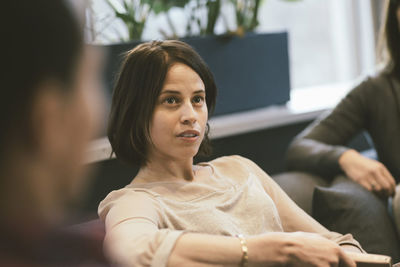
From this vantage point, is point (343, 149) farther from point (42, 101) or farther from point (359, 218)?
point (42, 101)

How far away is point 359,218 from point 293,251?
657mm

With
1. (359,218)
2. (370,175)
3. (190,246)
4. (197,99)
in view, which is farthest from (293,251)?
(370,175)

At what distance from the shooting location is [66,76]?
1.64ft

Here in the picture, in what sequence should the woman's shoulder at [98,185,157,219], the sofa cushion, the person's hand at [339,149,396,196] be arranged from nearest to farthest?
the woman's shoulder at [98,185,157,219] < the sofa cushion < the person's hand at [339,149,396,196]

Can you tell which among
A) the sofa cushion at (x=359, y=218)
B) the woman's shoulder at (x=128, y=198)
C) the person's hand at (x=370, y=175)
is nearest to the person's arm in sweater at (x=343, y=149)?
the person's hand at (x=370, y=175)

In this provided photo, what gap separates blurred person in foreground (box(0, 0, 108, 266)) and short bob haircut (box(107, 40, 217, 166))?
68 centimetres

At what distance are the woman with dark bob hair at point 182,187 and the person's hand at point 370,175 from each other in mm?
437

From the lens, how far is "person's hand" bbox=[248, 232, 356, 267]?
3.34 feet

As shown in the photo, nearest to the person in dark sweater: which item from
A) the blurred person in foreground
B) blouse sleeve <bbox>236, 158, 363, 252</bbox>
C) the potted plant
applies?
the potted plant

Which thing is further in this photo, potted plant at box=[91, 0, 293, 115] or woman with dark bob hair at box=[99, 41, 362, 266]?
potted plant at box=[91, 0, 293, 115]

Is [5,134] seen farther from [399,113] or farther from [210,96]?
[399,113]

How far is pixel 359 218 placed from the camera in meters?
1.63

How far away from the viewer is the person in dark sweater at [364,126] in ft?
6.27

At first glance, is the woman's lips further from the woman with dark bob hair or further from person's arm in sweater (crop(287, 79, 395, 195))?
person's arm in sweater (crop(287, 79, 395, 195))
